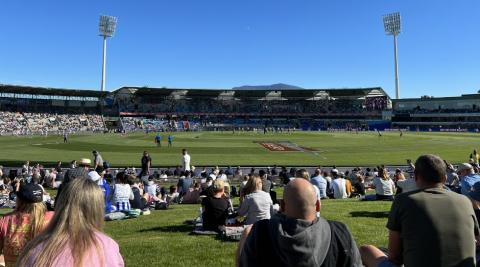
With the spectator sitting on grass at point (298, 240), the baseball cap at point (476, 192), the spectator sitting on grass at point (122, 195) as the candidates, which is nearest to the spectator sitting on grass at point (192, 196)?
the spectator sitting on grass at point (122, 195)

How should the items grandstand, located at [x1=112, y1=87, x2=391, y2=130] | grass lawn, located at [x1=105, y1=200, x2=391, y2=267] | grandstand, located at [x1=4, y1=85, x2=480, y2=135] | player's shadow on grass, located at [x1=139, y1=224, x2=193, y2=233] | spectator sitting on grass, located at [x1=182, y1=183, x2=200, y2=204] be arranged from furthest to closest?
grandstand, located at [x1=112, y1=87, x2=391, y2=130] < grandstand, located at [x1=4, y1=85, x2=480, y2=135] < spectator sitting on grass, located at [x1=182, y1=183, x2=200, y2=204] < player's shadow on grass, located at [x1=139, y1=224, x2=193, y2=233] < grass lawn, located at [x1=105, y1=200, x2=391, y2=267]

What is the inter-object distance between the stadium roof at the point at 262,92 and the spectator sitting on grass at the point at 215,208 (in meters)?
125

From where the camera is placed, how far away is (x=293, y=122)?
448 ft

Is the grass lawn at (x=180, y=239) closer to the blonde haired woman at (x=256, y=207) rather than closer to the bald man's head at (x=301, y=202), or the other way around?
the blonde haired woman at (x=256, y=207)

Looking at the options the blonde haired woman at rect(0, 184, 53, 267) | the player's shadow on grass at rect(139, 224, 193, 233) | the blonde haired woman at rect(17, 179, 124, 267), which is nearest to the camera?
the blonde haired woman at rect(17, 179, 124, 267)

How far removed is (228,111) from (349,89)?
41.6m

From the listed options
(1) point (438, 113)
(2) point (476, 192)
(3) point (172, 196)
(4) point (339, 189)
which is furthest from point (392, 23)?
(2) point (476, 192)

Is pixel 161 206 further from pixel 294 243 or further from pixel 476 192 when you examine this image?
pixel 294 243

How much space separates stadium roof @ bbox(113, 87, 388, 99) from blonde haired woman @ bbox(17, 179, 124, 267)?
130557 mm

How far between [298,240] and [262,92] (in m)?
137

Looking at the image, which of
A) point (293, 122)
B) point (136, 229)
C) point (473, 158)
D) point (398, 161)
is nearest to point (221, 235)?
point (136, 229)

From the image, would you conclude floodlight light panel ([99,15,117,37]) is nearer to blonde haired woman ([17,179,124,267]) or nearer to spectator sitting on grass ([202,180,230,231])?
spectator sitting on grass ([202,180,230,231])

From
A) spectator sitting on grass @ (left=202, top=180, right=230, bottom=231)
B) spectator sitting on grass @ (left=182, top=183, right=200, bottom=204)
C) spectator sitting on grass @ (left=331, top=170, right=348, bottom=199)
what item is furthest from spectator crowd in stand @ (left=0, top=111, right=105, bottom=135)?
spectator sitting on grass @ (left=202, top=180, right=230, bottom=231)

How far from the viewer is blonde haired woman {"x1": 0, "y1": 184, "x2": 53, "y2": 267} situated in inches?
181
